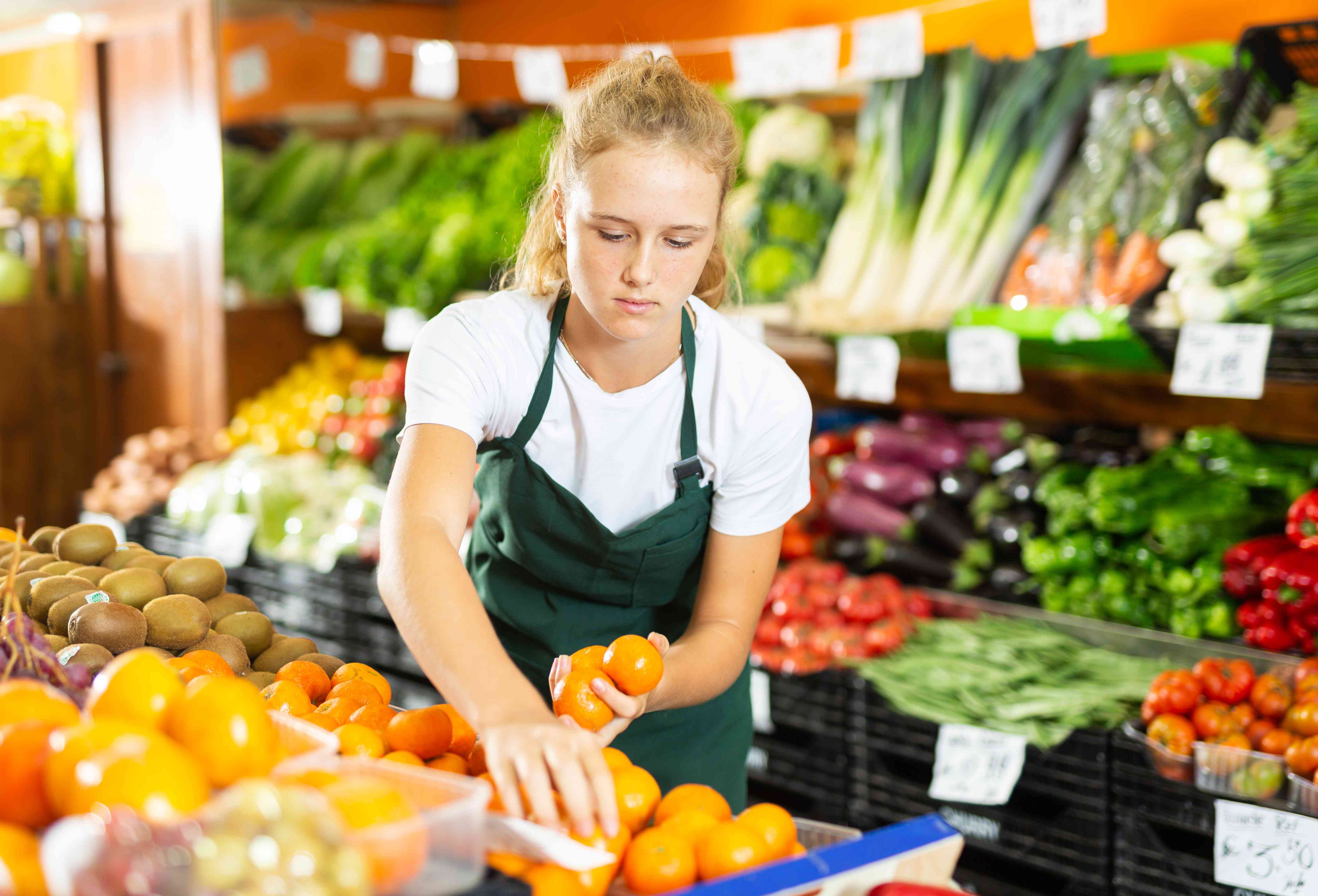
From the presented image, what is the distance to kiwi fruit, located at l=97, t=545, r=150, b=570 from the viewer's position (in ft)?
5.79

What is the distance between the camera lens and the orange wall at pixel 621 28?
3.21 metres

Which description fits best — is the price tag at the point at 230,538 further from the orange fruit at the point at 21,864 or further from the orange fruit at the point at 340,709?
the orange fruit at the point at 21,864

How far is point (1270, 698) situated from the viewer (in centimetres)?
213

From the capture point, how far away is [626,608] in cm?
203

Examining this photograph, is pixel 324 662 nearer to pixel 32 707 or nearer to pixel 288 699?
pixel 288 699

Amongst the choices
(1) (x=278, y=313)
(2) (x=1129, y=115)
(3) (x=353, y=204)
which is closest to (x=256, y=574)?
(1) (x=278, y=313)

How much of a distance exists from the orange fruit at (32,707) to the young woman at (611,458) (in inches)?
15.1

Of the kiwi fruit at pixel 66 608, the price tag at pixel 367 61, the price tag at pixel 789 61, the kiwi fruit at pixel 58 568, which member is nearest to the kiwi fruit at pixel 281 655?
the kiwi fruit at pixel 66 608

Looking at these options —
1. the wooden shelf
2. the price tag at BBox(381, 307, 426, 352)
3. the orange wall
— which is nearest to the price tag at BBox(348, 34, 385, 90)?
the orange wall

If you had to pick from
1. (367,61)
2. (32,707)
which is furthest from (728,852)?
(367,61)

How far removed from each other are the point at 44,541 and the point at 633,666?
116 cm

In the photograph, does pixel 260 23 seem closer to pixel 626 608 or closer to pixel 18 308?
pixel 18 308

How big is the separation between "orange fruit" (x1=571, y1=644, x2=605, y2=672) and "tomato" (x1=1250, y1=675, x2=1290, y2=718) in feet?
4.67

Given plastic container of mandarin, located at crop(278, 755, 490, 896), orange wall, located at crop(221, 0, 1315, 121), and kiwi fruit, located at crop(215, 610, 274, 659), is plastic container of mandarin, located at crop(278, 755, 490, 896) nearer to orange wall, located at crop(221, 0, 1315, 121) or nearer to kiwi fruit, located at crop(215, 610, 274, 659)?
kiwi fruit, located at crop(215, 610, 274, 659)
